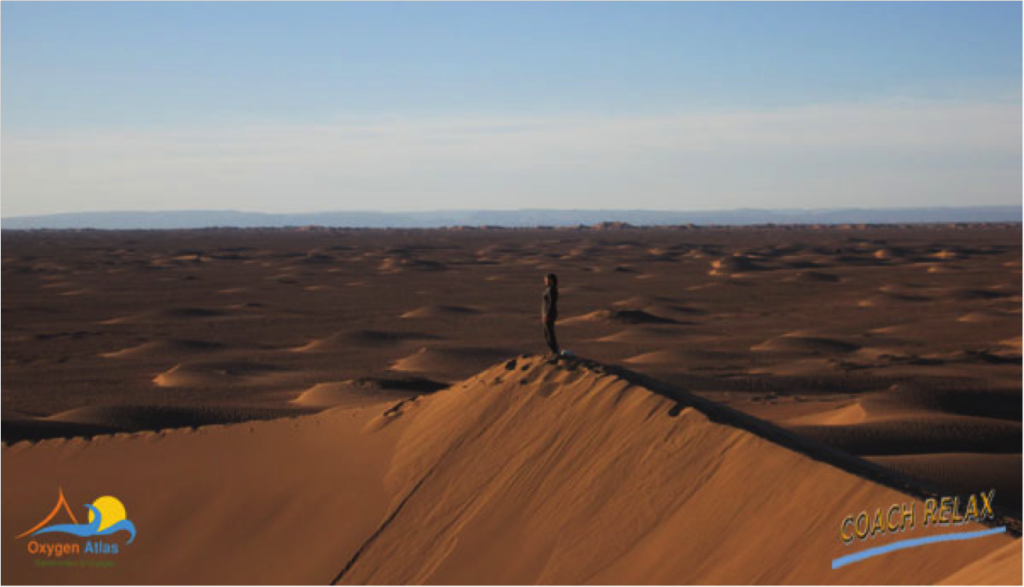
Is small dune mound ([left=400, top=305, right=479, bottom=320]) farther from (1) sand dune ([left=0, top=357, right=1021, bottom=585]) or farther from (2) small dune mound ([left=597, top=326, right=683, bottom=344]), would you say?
(1) sand dune ([left=0, top=357, right=1021, bottom=585])

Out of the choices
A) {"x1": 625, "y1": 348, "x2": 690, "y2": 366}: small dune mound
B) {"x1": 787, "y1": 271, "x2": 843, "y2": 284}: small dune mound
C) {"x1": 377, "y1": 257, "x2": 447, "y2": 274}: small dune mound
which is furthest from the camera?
{"x1": 377, "y1": 257, "x2": 447, "y2": 274}: small dune mound

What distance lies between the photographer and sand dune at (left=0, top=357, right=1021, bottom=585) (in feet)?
19.4

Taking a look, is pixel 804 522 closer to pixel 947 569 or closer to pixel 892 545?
pixel 892 545

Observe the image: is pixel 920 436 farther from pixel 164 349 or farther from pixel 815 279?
pixel 815 279

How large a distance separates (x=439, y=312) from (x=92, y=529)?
22.2 metres

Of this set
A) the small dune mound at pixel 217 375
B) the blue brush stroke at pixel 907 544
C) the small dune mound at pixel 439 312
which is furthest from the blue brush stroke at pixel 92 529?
the small dune mound at pixel 439 312

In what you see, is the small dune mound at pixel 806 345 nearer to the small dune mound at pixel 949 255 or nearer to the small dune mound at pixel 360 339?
the small dune mound at pixel 360 339

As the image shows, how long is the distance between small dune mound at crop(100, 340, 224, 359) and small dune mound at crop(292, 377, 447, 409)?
6.81 m

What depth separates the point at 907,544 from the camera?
5.31 metres

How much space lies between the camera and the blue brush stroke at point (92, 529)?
860 centimetres

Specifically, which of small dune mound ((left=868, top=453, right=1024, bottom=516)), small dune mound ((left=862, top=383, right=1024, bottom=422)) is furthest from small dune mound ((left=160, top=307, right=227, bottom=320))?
small dune mound ((left=868, top=453, right=1024, bottom=516))

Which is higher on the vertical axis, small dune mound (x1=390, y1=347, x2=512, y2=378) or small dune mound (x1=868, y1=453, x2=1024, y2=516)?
small dune mound (x1=868, y1=453, x2=1024, y2=516)

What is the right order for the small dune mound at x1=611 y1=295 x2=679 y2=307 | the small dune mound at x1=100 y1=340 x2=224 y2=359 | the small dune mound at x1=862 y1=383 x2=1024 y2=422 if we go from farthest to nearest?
the small dune mound at x1=611 y1=295 x2=679 y2=307, the small dune mound at x1=100 y1=340 x2=224 y2=359, the small dune mound at x1=862 y1=383 x2=1024 y2=422

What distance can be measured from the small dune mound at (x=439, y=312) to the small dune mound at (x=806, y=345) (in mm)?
10904
